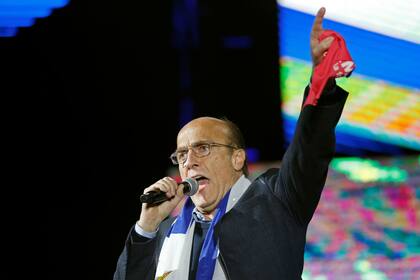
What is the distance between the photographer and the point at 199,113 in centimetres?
407

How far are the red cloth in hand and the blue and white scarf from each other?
499 millimetres

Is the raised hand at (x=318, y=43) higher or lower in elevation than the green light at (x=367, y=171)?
higher

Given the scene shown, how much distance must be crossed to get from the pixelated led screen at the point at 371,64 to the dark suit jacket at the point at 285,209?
2.00m

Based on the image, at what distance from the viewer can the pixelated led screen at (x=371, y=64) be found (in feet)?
11.6

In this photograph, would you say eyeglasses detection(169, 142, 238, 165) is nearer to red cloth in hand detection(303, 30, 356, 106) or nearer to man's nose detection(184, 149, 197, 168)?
man's nose detection(184, 149, 197, 168)

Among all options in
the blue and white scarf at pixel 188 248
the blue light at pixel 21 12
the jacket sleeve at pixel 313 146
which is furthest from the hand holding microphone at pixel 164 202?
the blue light at pixel 21 12

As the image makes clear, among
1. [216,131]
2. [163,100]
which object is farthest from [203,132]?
[163,100]

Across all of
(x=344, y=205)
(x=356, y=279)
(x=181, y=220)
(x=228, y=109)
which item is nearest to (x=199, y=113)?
(x=228, y=109)

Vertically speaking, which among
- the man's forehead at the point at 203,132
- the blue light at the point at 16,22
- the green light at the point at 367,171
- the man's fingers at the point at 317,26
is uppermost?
the man's fingers at the point at 317,26

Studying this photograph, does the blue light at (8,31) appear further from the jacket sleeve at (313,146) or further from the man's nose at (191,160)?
the jacket sleeve at (313,146)

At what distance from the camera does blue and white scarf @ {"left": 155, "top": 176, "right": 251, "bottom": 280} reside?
1770mm

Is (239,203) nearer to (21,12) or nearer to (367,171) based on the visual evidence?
(367,171)

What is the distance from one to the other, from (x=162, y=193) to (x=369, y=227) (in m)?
1.94

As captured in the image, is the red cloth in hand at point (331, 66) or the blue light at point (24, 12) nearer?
the red cloth in hand at point (331, 66)
